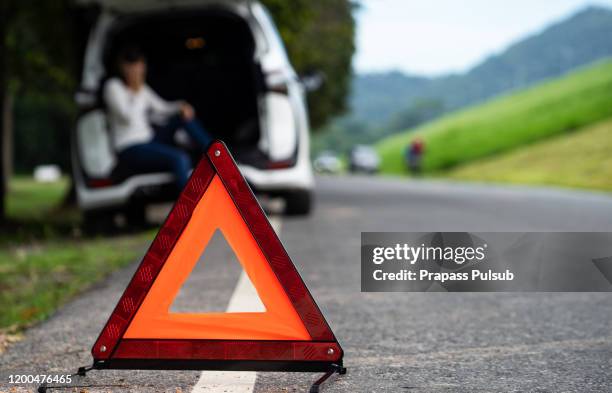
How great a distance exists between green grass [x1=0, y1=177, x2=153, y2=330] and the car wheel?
1684mm

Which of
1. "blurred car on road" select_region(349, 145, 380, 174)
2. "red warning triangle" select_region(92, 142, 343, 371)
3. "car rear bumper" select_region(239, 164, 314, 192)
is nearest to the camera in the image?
"red warning triangle" select_region(92, 142, 343, 371)

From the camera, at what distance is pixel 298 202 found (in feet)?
33.7

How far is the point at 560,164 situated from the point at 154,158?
95.6 ft

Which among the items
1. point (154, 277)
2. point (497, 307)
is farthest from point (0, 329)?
point (497, 307)

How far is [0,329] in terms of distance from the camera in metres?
4.54

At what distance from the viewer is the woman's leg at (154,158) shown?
8.88 meters

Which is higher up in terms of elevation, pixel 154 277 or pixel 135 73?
pixel 135 73

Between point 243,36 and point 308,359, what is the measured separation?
7.62 metres

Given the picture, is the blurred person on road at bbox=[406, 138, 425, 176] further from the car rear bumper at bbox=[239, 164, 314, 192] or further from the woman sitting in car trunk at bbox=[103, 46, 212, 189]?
the woman sitting in car trunk at bbox=[103, 46, 212, 189]

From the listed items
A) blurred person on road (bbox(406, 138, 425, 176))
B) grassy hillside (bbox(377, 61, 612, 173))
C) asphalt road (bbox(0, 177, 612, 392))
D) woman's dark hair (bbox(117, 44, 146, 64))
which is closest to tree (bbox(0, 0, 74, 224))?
woman's dark hair (bbox(117, 44, 146, 64))

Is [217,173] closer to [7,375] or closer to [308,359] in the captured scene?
[308,359]

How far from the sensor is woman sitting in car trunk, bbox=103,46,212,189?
8812mm

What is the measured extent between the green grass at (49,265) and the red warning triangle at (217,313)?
1129 millimetres

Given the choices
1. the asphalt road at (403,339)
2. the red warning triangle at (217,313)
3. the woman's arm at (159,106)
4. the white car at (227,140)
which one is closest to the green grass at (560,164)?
the white car at (227,140)
